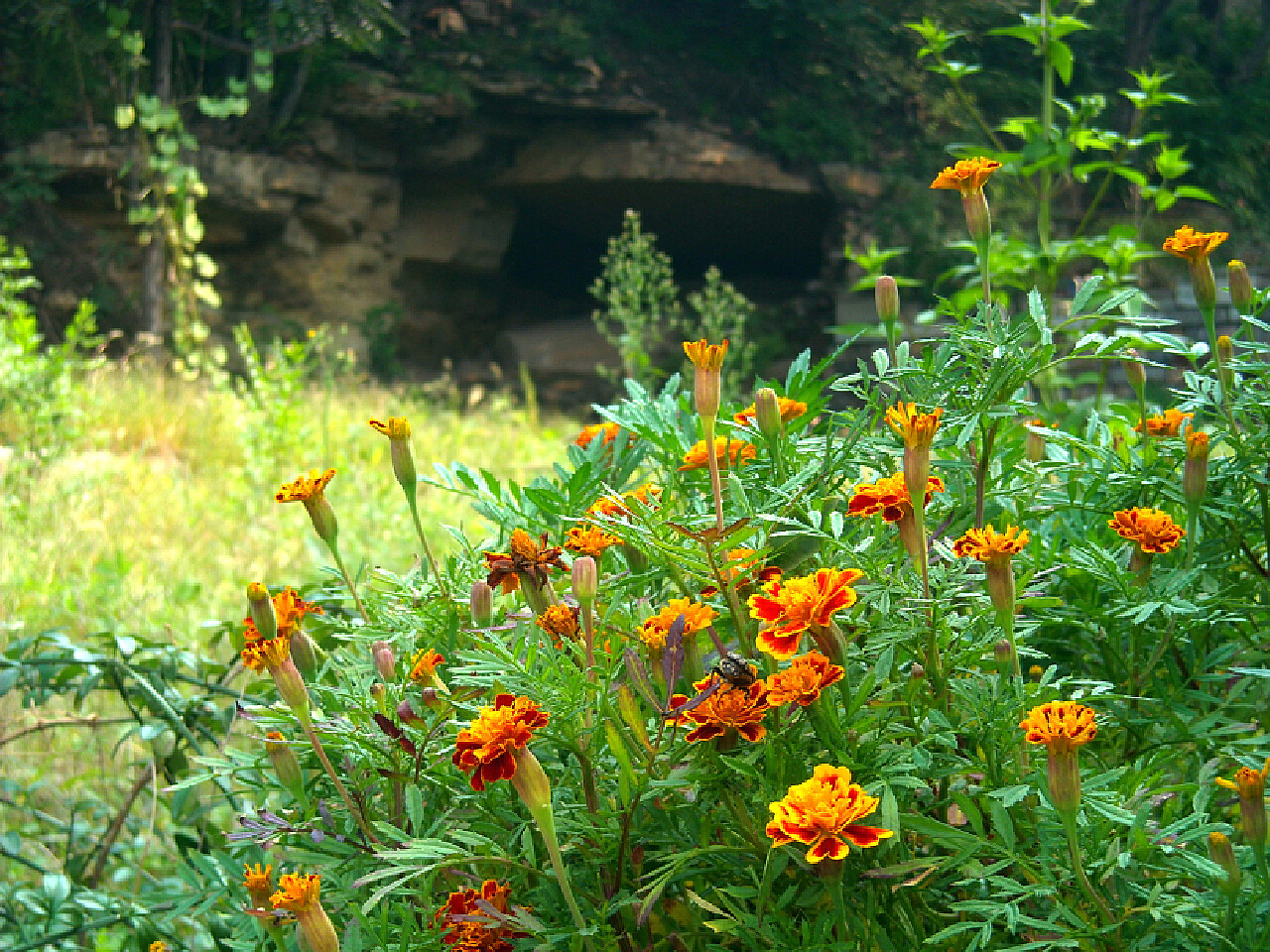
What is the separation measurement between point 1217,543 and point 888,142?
308 inches

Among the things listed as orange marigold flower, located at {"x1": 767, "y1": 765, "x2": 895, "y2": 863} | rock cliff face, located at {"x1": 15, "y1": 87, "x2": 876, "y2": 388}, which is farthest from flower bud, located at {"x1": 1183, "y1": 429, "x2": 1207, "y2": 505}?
rock cliff face, located at {"x1": 15, "y1": 87, "x2": 876, "y2": 388}

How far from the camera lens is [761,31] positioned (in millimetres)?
8391

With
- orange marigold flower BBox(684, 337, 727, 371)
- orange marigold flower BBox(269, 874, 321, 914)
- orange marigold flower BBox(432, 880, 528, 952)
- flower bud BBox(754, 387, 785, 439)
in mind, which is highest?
orange marigold flower BBox(684, 337, 727, 371)

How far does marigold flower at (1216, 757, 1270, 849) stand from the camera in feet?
1.89

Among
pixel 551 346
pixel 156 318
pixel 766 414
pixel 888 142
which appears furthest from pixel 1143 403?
pixel 888 142

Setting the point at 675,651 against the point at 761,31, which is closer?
the point at 675,651

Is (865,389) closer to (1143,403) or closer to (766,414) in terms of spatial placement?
(766,414)

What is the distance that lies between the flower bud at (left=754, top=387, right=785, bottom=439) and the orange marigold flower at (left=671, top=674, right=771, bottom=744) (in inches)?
7.9

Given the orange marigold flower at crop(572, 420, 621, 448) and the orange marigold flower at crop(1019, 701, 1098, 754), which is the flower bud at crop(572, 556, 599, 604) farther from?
the orange marigold flower at crop(572, 420, 621, 448)

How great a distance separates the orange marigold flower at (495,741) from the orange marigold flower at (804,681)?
0.14 m

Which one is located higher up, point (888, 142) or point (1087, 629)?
point (888, 142)

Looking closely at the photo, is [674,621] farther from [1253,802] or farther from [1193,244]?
[1193,244]

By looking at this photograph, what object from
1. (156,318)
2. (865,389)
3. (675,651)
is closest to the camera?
(675,651)

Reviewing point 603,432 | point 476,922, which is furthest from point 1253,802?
point 603,432
